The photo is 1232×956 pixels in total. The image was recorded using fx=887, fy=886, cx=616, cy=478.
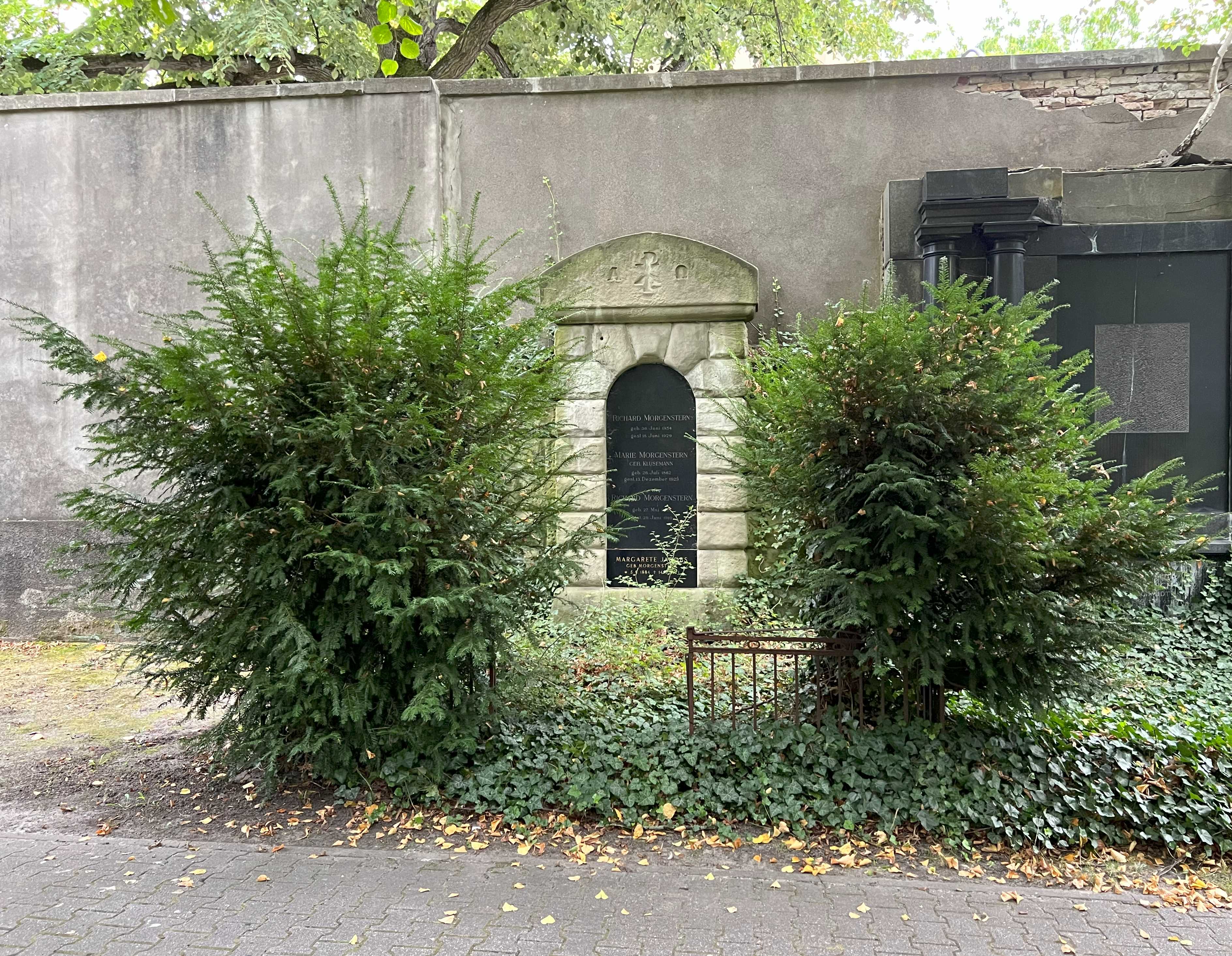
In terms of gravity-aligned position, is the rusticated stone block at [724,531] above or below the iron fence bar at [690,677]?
above

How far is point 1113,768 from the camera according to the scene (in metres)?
Result: 4.18

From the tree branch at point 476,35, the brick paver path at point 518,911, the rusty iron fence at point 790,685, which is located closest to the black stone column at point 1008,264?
the rusty iron fence at point 790,685

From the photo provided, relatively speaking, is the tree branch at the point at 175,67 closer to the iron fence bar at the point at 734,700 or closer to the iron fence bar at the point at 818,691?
the iron fence bar at the point at 734,700

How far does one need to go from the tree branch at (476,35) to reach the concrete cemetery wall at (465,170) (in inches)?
184

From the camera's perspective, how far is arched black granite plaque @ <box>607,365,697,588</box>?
26.0 ft

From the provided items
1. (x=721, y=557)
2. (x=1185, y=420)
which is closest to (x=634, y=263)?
(x=721, y=557)

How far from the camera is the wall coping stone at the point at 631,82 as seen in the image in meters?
8.46

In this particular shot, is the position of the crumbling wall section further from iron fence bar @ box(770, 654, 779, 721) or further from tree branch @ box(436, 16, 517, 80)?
tree branch @ box(436, 16, 517, 80)

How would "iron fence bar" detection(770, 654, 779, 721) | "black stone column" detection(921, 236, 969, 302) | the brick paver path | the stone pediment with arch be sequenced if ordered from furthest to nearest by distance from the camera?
"black stone column" detection(921, 236, 969, 302), the stone pediment with arch, "iron fence bar" detection(770, 654, 779, 721), the brick paver path

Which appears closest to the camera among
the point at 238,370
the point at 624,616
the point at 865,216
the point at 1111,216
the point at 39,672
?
the point at 238,370

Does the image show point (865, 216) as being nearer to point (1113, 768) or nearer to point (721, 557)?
point (721, 557)

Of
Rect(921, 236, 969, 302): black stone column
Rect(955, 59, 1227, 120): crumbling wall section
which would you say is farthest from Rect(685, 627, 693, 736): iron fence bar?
Rect(955, 59, 1227, 120): crumbling wall section

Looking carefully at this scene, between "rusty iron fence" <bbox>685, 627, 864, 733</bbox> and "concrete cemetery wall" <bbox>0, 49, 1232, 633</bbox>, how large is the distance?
5020mm

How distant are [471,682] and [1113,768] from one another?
3130 millimetres
